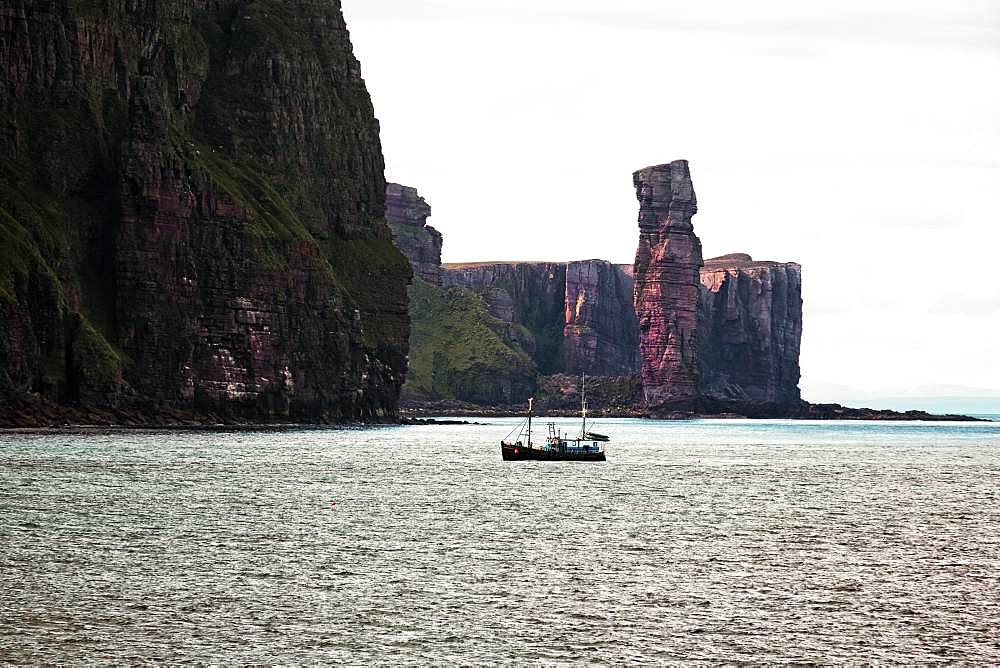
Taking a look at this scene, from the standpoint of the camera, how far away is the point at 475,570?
78.5 metres

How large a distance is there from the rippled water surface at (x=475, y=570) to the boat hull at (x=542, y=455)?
→ 43.8 m

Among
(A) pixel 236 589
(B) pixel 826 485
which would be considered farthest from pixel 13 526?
(B) pixel 826 485

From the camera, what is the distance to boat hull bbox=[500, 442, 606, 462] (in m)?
188

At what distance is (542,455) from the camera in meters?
191

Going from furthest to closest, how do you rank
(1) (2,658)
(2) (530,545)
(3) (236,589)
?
(2) (530,545) < (3) (236,589) < (1) (2,658)

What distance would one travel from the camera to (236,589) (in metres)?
69.9

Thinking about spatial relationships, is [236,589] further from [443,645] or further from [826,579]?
[826,579]

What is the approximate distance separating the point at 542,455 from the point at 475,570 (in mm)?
112362

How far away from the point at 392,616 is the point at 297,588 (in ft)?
27.6

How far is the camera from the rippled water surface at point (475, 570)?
5856 centimetres

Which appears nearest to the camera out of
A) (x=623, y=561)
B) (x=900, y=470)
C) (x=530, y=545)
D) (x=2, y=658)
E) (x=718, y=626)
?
(x=2, y=658)

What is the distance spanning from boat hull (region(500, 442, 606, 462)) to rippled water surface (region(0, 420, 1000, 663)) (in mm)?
43754

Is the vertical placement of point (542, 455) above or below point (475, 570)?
above

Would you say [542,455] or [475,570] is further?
[542,455]
